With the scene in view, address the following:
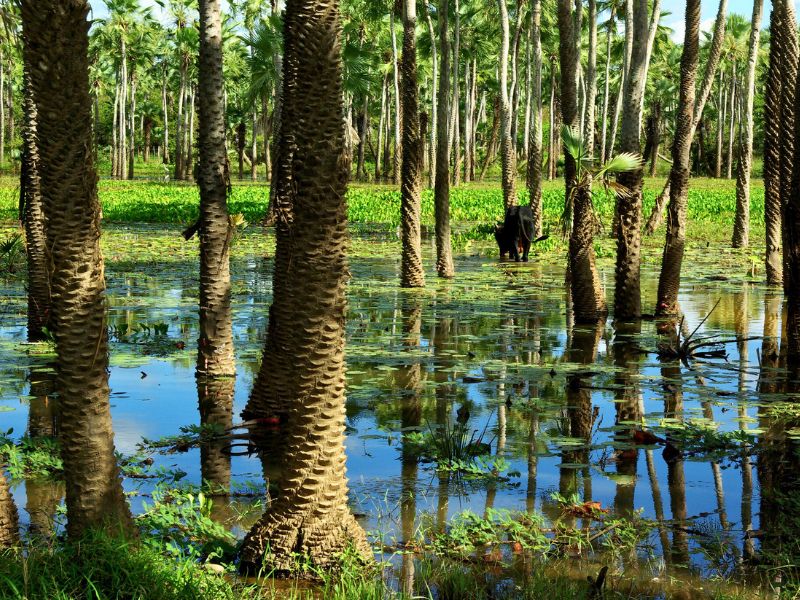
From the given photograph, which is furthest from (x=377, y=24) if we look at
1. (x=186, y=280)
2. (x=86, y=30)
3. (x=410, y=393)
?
(x=86, y=30)

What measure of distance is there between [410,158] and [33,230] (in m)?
6.37

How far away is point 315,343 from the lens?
5.76 m

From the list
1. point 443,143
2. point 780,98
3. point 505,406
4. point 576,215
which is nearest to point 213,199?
point 505,406

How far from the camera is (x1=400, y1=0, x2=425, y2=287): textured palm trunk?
633 inches

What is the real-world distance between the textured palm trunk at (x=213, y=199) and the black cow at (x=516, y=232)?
43.6 feet

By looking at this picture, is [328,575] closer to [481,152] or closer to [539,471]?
[539,471]

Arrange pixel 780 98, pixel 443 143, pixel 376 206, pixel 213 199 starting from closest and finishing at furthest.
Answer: pixel 213 199, pixel 780 98, pixel 443 143, pixel 376 206

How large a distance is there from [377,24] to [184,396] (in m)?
46.8

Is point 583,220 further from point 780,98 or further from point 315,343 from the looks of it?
point 315,343

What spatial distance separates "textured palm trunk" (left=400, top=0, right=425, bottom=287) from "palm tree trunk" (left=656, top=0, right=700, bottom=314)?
390 centimetres

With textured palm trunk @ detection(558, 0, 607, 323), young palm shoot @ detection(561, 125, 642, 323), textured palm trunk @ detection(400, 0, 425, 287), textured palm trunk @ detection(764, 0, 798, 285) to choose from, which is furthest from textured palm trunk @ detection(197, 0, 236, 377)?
textured palm trunk @ detection(400, 0, 425, 287)

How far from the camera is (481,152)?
9356cm

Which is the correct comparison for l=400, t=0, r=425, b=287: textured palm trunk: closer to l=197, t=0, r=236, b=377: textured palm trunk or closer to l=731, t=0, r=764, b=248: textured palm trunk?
l=197, t=0, r=236, b=377: textured palm trunk

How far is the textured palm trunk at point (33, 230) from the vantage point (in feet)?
37.7
